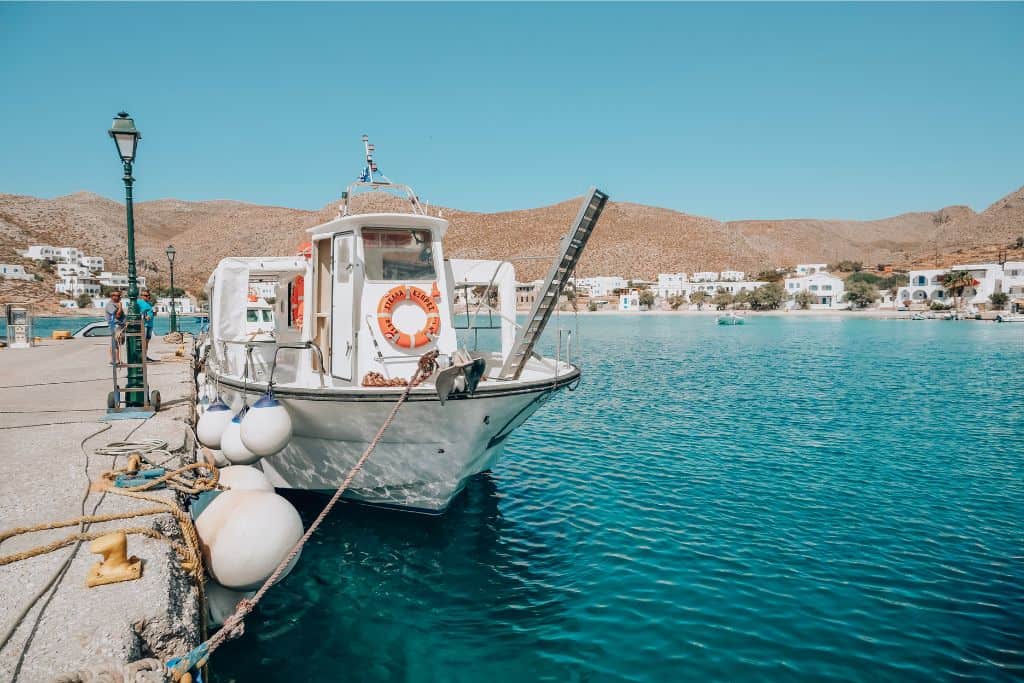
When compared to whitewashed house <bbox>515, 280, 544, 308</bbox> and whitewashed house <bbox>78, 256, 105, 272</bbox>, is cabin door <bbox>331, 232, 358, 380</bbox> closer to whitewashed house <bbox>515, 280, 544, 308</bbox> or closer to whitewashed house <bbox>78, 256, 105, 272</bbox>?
whitewashed house <bbox>515, 280, 544, 308</bbox>

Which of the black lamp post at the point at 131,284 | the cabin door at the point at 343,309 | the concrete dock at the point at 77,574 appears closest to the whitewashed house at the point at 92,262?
the black lamp post at the point at 131,284

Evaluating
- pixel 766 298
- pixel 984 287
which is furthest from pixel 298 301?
pixel 766 298

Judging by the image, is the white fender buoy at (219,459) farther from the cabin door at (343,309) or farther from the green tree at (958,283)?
the green tree at (958,283)

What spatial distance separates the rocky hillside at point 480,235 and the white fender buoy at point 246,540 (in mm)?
108932

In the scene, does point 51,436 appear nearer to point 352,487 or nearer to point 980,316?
point 352,487

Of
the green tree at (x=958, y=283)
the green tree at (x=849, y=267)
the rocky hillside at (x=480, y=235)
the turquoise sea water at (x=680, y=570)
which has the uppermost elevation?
the rocky hillside at (x=480, y=235)

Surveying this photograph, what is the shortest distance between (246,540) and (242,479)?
1.79 m

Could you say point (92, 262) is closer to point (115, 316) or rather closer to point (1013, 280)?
point (115, 316)

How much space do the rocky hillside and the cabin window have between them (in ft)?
343

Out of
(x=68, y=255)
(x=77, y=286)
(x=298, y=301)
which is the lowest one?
(x=298, y=301)

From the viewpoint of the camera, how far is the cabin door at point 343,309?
28.8ft

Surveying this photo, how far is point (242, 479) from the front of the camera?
6.50 metres

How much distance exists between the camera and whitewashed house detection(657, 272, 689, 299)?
123 m

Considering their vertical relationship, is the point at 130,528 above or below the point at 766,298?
below
